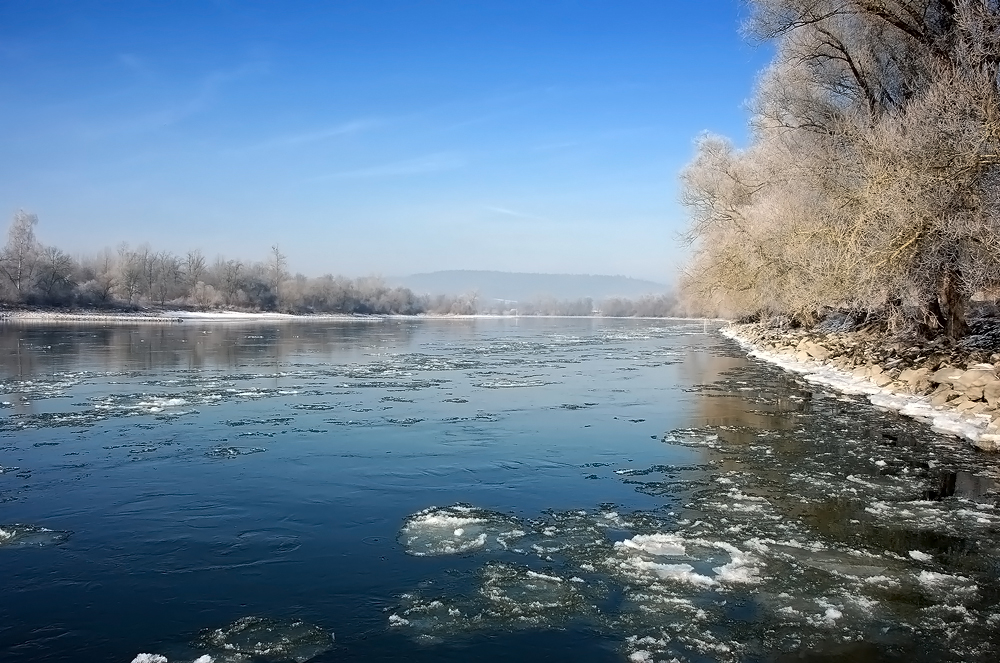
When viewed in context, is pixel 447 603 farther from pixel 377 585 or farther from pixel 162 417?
pixel 162 417

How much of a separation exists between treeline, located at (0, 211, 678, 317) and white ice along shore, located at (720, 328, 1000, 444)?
80.6 meters

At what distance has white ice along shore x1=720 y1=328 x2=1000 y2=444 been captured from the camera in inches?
Answer: 475

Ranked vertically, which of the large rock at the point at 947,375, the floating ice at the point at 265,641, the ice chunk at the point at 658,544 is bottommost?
the floating ice at the point at 265,641

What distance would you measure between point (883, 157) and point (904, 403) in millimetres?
5285

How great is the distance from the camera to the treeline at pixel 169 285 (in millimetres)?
79688

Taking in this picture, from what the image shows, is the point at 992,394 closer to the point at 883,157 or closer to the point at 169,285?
the point at 883,157

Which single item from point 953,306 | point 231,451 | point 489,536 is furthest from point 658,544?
point 953,306

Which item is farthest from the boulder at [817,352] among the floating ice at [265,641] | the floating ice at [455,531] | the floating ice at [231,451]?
the floating ice at [265,641]

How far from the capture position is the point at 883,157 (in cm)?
1387

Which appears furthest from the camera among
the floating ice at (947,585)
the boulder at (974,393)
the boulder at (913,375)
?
the boulder at (913,375)

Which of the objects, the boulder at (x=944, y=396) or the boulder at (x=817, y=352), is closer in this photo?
the boulder at (x=944, y=396)

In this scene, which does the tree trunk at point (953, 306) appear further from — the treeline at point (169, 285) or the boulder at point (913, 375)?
the treeline at point (169, 285)

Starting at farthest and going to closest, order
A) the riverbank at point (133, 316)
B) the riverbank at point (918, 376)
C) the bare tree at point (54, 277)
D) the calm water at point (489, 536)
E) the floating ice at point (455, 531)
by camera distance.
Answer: the bare tree at point (54, 277), the riverbank at point (133, 316), the riverbank at point (918, 376), the floating ice at point (455, 531), the calm water at point (489, 536)

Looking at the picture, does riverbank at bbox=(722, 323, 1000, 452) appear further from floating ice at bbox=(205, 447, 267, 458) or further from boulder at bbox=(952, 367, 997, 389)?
floating ice at bbox=(205, 447, 267, 458)
